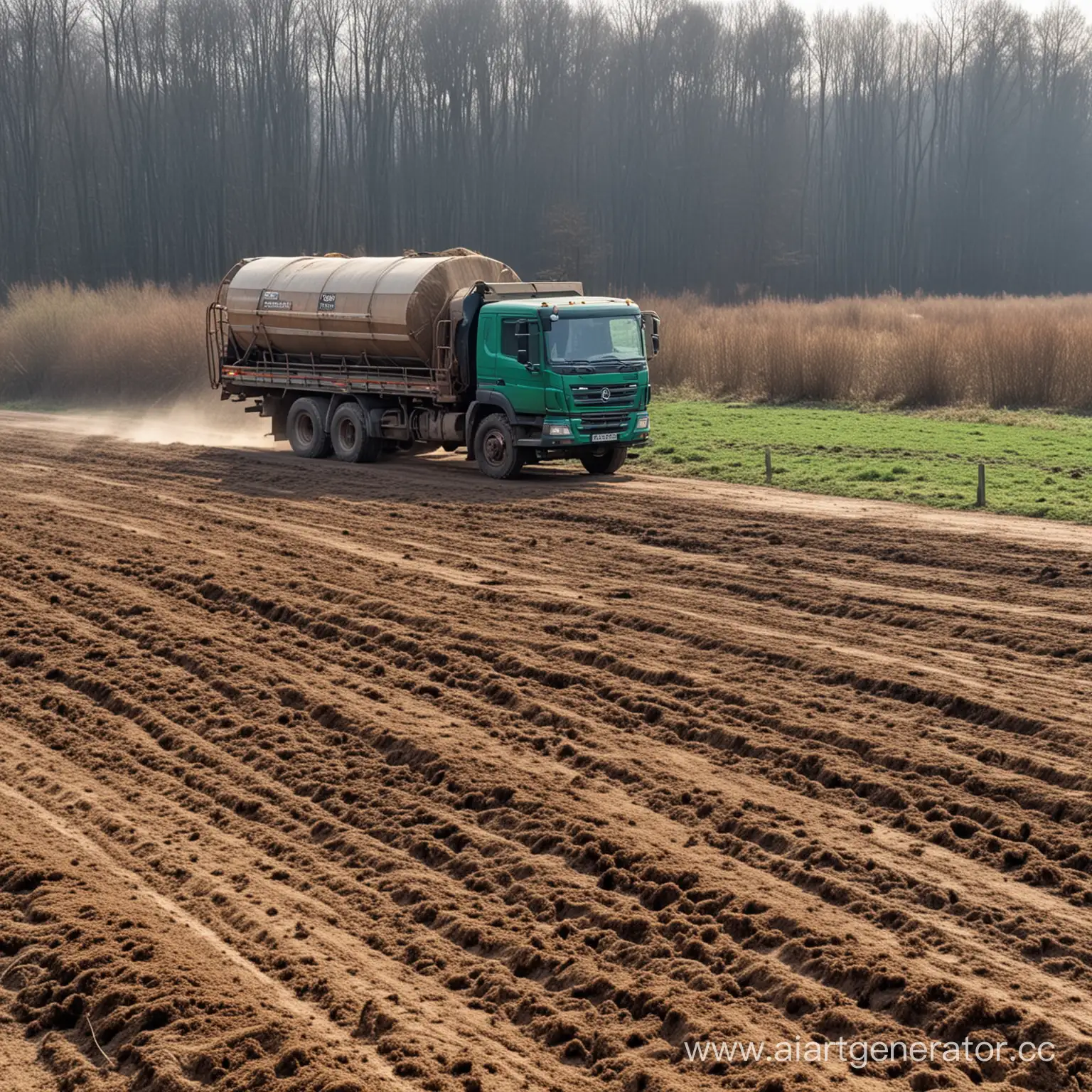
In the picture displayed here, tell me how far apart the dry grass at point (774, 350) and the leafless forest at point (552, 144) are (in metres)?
29.3

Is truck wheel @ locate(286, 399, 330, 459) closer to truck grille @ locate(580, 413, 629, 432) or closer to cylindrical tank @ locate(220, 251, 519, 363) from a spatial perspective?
cylindrical tank @ locate(220, 251, 519, 363)

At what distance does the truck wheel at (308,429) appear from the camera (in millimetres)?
23781

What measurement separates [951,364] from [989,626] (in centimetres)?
1950

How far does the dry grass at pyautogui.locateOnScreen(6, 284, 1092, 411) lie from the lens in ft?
96.0

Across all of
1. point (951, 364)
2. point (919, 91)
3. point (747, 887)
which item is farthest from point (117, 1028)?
point (919, 91)

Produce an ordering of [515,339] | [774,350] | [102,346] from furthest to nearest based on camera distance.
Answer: [102,346], [774,350], [515,339]

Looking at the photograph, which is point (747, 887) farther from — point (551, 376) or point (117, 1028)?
point (551, 376)

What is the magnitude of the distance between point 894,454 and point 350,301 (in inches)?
356

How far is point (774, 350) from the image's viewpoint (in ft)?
105

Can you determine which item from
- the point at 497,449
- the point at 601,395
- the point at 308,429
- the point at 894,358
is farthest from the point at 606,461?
the point at 894,358

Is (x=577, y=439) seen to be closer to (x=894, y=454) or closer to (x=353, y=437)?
(x=353, y=437)

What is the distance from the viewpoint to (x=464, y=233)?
79.1 metres

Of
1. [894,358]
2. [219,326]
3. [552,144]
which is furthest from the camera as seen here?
[552,144]

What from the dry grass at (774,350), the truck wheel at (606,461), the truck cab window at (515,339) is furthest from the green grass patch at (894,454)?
the truck cab window at (515,339)
